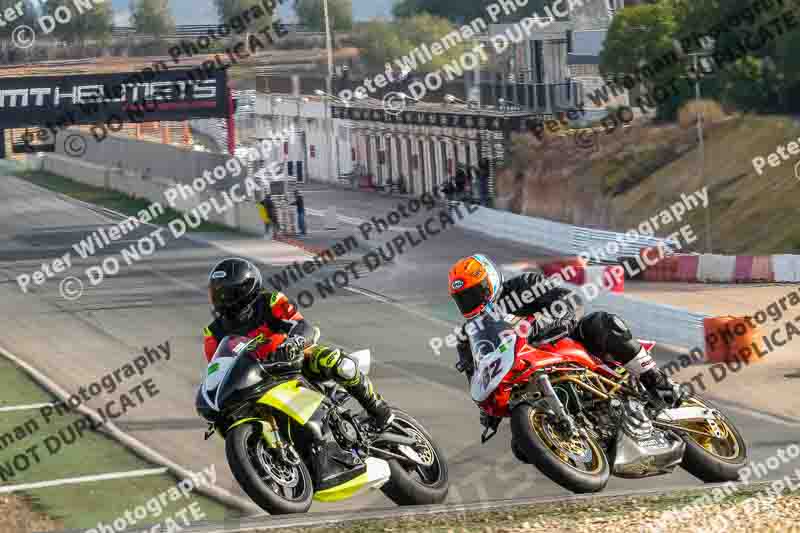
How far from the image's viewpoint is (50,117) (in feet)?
150

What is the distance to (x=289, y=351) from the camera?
1019 centimetres

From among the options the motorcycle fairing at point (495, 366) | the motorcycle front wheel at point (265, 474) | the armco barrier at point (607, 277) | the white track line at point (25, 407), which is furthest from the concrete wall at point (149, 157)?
the motorcycle front wheel at point (265, 474)

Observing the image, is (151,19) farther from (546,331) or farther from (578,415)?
(578,415)

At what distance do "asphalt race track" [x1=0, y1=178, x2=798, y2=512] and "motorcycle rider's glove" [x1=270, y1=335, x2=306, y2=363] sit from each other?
358 cm

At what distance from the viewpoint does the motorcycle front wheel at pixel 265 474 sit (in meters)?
9.55

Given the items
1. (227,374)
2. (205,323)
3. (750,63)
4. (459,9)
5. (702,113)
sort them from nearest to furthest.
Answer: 1. (227,374)
2. (205,323)
3. (702,113)
4. (750,63)
5. (459,9)

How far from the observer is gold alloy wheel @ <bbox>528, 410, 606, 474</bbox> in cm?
1029

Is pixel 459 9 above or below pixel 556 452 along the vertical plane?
above

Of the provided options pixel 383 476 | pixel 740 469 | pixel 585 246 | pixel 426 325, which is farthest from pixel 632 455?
pixel 585 246

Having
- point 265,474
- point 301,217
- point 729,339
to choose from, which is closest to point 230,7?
point 301,217

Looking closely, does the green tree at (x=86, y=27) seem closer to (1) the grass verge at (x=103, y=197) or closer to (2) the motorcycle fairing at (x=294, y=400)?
(1) the grass verge at (x=103, y=197)

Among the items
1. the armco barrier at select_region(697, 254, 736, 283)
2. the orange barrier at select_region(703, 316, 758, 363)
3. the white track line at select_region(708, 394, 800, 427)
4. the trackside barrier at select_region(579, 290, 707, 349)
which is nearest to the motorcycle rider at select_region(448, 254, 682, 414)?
the white track line at select_region(708, 394, 800, 427)

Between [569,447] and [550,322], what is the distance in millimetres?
1193

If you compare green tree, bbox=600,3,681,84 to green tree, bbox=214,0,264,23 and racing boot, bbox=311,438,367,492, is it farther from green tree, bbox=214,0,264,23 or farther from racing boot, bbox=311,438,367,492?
green tree, bbox=214,0,264,23
